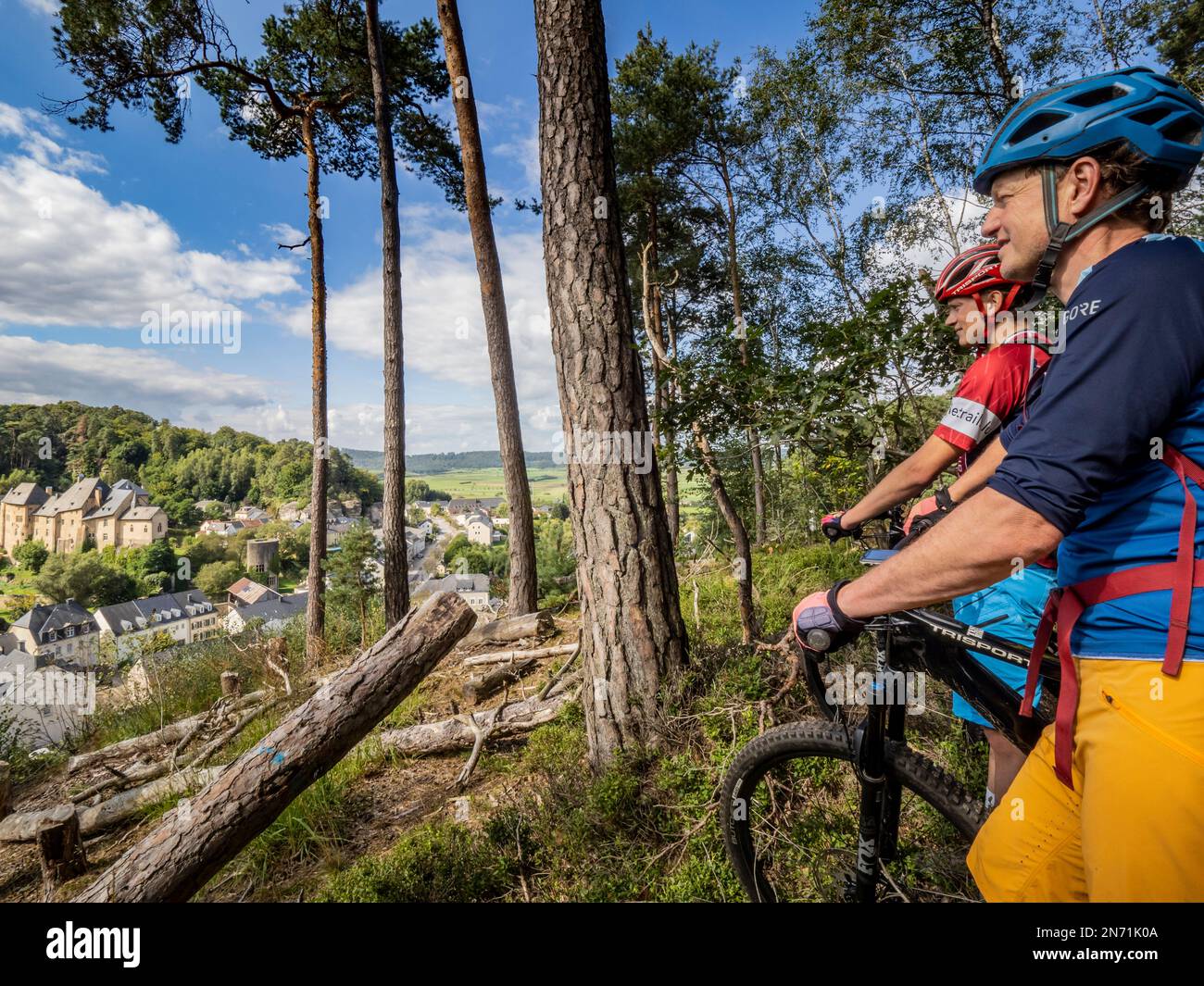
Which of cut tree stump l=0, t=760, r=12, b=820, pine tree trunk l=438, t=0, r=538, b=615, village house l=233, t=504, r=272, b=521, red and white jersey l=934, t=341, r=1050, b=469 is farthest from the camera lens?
village house l=233, t=504, r=272, b=521

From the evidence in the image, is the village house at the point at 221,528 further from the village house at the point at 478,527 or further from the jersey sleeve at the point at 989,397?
the jersey sleeve at the point at 989,397

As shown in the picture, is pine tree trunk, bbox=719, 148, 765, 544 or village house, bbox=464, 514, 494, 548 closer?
pine tree trunk, bbox=719, 148, 765, 544

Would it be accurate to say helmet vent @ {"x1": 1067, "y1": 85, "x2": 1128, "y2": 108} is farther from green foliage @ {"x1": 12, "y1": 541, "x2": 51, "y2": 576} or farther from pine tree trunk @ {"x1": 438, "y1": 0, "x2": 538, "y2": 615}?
green foliage @ {"x1": 12, "y1": 541, "x2": 51, "y2": 576}

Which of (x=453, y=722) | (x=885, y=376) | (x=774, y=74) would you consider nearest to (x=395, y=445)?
(x=453, y=722)

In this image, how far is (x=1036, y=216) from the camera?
4.04ft

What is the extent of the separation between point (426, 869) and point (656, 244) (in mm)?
16364

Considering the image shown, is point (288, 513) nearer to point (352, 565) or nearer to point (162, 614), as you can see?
point (162, 614)

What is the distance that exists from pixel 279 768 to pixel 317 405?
9.57 m

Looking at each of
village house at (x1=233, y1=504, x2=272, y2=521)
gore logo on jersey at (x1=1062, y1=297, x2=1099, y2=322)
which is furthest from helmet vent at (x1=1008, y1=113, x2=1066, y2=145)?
village house at (x1=233, y1=504, x2=272, y2=521)

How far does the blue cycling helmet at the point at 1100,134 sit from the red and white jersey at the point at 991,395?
942 millimetres

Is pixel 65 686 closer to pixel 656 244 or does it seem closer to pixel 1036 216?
pixel 1036 216

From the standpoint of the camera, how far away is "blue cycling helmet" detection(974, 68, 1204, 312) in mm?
1132

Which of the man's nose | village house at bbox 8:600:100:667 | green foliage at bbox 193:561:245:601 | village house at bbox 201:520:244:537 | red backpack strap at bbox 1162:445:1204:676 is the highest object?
the man's nose

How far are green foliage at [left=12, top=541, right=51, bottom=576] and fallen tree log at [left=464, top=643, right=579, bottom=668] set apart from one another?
39.5 m
